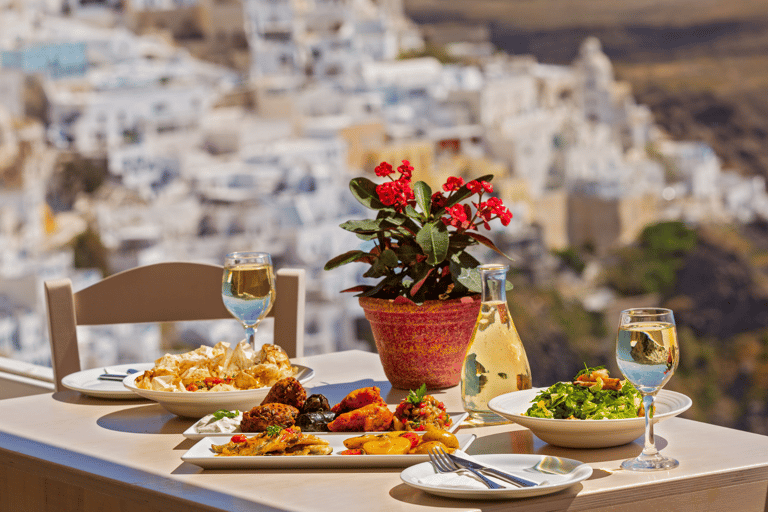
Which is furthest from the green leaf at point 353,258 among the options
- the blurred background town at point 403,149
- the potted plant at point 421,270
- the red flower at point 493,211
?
the blurred background town at point 403,149

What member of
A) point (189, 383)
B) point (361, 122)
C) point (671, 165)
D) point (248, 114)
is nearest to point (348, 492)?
point (189, 383)

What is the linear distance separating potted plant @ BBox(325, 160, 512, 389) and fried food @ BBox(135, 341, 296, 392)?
109 millimetres

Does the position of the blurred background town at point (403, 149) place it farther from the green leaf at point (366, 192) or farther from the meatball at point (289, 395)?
the meatball at point (289, 395)

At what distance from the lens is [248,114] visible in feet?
76.1

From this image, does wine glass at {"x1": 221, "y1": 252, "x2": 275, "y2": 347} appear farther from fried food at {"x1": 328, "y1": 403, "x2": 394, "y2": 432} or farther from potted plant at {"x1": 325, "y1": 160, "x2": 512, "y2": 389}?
fried food at {"x1": 328, "y1": 403, "x2": 394, "y2": 432}

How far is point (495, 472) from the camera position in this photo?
0.64 m

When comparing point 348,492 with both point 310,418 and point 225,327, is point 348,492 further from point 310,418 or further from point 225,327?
point 225,327

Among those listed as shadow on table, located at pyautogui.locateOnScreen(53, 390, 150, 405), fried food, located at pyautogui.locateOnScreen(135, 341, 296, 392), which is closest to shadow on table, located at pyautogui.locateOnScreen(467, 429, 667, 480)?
fried food, located at pyautogui.locateOnScreen(135, 341, 296, 392)

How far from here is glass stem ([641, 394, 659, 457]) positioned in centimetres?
67

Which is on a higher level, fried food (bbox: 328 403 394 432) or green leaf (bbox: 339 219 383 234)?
green leaf (bbox: 339 219 383 234)

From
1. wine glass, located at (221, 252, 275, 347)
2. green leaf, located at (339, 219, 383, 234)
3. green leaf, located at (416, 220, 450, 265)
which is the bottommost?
wine glass, located at (221, 252, 275, 347)

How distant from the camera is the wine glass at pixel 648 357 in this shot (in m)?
0.66

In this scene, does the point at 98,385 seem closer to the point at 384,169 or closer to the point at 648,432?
the point at 384,169

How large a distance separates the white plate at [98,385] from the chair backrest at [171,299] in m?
0.16
